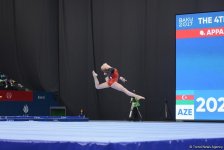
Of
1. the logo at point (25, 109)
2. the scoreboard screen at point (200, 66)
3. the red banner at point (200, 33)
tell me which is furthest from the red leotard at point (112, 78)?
the logo at point (25, 109)

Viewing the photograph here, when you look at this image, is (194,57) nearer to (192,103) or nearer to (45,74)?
(192,103)

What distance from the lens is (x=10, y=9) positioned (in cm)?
870

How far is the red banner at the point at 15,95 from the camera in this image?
7189 mm

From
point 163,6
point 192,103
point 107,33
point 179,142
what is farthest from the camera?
point 107,33

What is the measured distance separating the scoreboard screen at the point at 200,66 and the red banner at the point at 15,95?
2580mm

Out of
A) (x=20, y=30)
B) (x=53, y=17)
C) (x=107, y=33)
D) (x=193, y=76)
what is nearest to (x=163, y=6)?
(x=107, y=33)

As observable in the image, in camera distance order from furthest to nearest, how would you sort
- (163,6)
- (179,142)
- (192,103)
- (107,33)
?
(107,33) < (163,6) < (192,103) < (179,142)

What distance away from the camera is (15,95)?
291 inches

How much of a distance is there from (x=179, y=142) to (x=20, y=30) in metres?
7.57

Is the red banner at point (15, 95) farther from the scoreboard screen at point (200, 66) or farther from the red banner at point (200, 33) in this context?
the red banner at point (200, 33)

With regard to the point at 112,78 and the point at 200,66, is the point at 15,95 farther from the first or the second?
the point at 200,66

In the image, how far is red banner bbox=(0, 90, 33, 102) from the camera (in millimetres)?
7189

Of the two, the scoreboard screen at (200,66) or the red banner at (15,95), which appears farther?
the red banner at (15,95)

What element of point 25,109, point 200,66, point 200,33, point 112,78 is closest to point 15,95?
point 25,109
